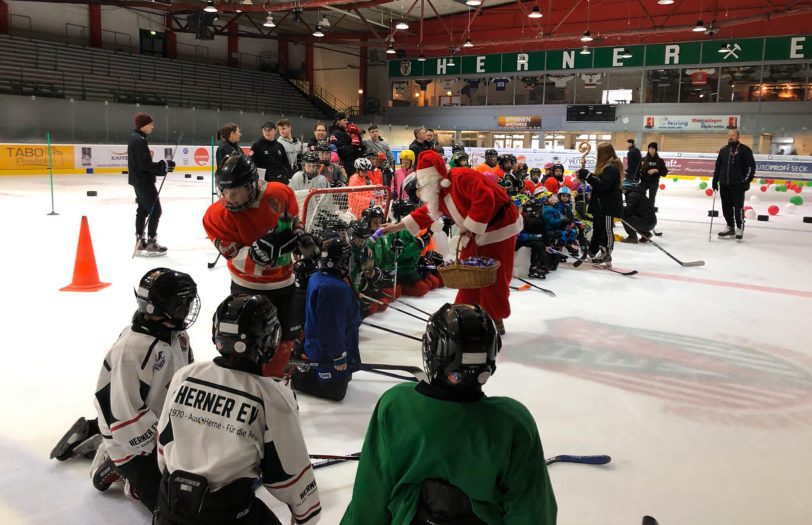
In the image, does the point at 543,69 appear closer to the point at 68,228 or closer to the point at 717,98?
the point at 717,98

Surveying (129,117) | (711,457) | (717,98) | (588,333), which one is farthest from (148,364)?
(717,98)

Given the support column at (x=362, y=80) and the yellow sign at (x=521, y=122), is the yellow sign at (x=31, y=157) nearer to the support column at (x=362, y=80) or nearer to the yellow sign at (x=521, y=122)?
the yellow sign at (x=521, y=122)

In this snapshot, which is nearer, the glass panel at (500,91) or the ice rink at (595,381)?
the ice rink at (595,381)

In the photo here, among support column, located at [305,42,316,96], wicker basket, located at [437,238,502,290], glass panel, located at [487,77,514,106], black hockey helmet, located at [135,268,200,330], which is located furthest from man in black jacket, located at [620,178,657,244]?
support column, located at [305,42,316,96]

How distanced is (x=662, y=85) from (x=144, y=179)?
82.8 ft

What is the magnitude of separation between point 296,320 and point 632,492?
6.40 feet

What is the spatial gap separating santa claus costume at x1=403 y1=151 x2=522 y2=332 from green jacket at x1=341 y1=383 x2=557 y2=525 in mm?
2910

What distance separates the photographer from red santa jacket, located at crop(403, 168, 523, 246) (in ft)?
14.3

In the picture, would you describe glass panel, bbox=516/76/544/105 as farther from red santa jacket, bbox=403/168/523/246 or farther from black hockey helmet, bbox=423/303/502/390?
black hockey helmet, bbox=423/303/502/390

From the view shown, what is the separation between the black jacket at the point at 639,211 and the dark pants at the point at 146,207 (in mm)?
6474

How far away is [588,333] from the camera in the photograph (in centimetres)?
526

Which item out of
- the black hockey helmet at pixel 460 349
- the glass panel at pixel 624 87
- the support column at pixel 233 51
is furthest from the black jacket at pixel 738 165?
the support column at pixel 233 51

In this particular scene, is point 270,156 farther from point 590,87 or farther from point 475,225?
point 590,87

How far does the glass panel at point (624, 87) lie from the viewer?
27938 millimetres
